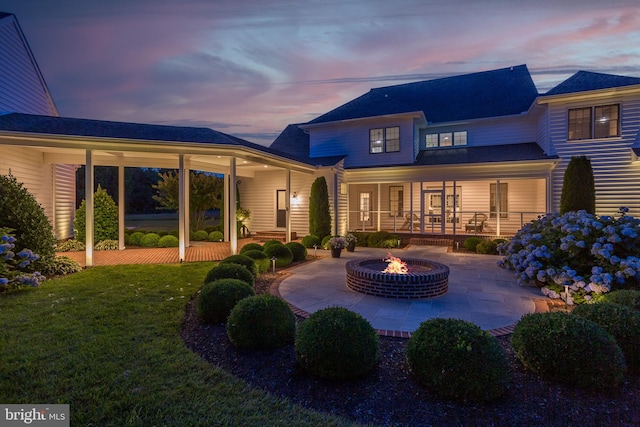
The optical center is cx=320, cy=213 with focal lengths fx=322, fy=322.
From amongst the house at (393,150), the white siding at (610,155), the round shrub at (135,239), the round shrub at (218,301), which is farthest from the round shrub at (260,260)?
the white siding at (610,155)

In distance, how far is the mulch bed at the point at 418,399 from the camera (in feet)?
8.29

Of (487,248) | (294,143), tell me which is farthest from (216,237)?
(487,248)

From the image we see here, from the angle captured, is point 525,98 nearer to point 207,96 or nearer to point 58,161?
point 207,96

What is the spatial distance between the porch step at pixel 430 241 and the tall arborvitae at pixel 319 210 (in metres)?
3.70

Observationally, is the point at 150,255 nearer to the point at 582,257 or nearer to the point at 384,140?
the point at 582,257

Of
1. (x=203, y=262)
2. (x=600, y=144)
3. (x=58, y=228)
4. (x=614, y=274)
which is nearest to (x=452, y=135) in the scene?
(x=600, y=144)

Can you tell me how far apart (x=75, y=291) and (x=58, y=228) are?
27.1 ft

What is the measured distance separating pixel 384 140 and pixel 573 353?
13559 mm

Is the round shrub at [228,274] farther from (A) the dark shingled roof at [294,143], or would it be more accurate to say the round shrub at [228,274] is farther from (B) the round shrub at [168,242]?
(A) the dark shingled roof at [294,143]

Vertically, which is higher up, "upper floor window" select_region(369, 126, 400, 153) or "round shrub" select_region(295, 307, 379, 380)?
"upper floor window" select_region(369, 126, 400, 153)

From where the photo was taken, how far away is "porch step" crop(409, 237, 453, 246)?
13.5m

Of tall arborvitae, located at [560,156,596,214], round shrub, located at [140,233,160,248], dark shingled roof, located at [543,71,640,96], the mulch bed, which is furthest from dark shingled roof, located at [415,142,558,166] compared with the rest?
the mulch bed

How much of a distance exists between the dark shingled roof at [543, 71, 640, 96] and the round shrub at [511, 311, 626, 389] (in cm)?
1244

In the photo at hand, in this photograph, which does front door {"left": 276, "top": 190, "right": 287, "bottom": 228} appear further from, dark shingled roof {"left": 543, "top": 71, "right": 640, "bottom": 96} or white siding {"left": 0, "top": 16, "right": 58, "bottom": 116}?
dark shingled roof {"left": 543, "top": 71, "right": 640, "bottom": 96}
